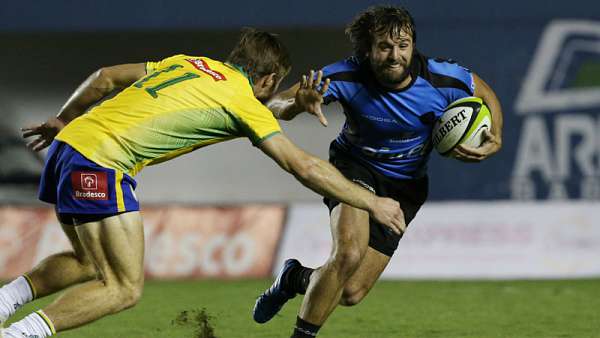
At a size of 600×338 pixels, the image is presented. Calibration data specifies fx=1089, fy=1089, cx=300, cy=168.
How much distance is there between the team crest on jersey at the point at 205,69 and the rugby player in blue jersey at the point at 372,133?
2.56 ft

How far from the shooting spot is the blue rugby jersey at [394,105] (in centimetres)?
663

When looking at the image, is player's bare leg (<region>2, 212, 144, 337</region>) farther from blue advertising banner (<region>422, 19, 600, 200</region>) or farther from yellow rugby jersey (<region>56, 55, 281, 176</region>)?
blue advertising banner (<region>422, 19, 600, 200</region>)

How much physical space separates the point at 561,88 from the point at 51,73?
8.01 metres

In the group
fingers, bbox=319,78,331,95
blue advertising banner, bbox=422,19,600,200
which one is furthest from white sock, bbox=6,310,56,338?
blue advertising banner, bbox=422,19,600,200

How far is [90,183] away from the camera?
5.45m

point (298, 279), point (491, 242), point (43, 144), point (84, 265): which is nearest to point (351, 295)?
point (298, 279)

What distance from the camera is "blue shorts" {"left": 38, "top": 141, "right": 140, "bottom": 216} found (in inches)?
214

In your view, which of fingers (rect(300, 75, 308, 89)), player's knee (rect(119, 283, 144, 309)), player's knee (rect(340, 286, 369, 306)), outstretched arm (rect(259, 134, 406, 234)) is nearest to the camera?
outstretched arm (rect(259, 134, 406, 234))

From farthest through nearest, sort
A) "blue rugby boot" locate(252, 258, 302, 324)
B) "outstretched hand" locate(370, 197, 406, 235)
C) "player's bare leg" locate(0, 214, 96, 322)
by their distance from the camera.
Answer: "blue rugby boot" locate(252, 258, 302, 324) < "player's bare leg" locate(0, 214, 96, 322) < "outstretched hand" locate(370, 197, 406, 235)

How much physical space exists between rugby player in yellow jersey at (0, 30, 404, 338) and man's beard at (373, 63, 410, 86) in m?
0.92

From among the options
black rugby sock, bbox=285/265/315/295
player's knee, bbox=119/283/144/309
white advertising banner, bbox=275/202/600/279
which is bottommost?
white advertising banner, bbox=275/202/600/279

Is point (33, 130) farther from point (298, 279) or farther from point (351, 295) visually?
point (351, 295)

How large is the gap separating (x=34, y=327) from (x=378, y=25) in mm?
2611

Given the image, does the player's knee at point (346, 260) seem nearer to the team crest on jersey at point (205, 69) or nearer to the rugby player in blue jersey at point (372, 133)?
the rugby player in blue jersey at point (372, 133)
